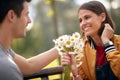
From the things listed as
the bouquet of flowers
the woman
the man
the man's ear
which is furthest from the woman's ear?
the man's ear

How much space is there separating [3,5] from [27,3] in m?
0.24

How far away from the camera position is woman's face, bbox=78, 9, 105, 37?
3016 millimetres

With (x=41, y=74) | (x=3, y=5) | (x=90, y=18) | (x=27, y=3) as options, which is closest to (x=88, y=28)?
(x=90, y=18)

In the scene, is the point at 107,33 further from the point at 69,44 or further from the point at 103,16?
the point at 69,44

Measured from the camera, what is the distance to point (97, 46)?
3.11 m

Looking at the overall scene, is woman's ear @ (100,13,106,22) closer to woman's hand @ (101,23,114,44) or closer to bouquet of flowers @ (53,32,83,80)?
woman's hand @ (101,23,114,44)

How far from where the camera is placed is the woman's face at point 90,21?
3.02m

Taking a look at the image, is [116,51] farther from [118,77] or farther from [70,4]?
[70,4]

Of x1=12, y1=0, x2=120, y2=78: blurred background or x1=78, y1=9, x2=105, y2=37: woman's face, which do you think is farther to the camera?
x1=12, y1=0, x2=120, y2=78: blurred background

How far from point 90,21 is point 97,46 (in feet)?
0.79

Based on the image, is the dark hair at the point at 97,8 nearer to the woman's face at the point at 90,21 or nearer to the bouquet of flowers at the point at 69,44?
the woman's face at the point at 90,21

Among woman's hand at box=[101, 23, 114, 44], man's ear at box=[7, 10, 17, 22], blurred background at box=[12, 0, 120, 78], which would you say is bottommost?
man's ear at box=[7, 10, 17, 22]

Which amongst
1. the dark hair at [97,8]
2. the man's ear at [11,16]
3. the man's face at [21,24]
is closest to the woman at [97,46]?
the dark hair at [97,8]

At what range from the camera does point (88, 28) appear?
302 cm
